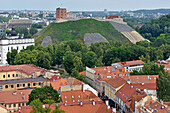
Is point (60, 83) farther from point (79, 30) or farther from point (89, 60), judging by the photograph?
point (79, 30)

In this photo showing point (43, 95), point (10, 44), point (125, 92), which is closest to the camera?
point (43, 95)

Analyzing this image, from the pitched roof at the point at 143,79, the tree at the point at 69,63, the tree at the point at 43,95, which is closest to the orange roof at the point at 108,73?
the pitched roof at the point at 143,79

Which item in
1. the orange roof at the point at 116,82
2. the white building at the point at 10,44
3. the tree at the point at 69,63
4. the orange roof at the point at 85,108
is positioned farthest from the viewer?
the white building at the point at 10,44

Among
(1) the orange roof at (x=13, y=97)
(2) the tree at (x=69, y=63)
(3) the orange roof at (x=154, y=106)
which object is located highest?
(3) the orange roof at (x=154, y=106)

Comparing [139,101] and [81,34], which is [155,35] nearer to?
[81,34]

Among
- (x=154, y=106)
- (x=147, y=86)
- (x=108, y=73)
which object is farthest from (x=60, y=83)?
(x=154, y=106)

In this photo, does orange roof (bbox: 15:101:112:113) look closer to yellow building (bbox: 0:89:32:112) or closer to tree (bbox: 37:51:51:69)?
yellow building (bbox: 0:89:32:112)

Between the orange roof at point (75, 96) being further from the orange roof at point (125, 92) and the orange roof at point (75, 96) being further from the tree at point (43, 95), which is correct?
the orange roof at point (125, 92)

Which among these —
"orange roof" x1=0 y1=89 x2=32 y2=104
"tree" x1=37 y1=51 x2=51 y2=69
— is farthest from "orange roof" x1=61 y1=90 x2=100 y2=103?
"tree" x1=37 y1=51 x2=51 y2=69

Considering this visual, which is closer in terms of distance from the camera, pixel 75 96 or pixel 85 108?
pixel 85 108

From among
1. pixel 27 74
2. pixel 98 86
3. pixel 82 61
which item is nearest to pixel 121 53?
pixel 82 61
